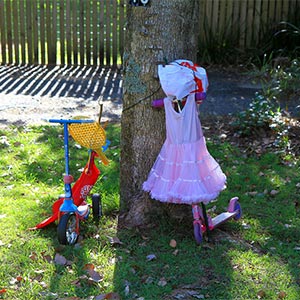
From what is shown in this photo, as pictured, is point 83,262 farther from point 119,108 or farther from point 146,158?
point 119,108

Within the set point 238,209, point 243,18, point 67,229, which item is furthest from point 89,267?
point 243,18

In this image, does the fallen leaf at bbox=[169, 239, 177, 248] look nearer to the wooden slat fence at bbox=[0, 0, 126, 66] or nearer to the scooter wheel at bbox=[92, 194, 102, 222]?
the scooter wheel at bbox=[92, 194, 102, 222]

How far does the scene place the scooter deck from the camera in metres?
4.82

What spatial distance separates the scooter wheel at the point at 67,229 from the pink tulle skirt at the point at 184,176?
2.00ft

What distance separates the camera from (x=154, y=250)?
457 centimetres

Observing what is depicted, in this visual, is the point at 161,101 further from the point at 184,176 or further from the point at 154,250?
the point at 154,250

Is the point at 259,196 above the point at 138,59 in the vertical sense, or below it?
below

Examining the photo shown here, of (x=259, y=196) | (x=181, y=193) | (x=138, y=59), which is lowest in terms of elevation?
(x=259, y=196)

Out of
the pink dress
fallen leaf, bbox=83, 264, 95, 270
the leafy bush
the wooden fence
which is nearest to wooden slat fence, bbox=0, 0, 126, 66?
the wooden fence


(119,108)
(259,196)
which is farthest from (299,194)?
(119,108)

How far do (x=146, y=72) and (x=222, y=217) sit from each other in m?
1.33

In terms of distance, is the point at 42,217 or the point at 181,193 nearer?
the point at 181,193

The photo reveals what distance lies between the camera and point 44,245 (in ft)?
15.0

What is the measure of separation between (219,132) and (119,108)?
5.84 ft
